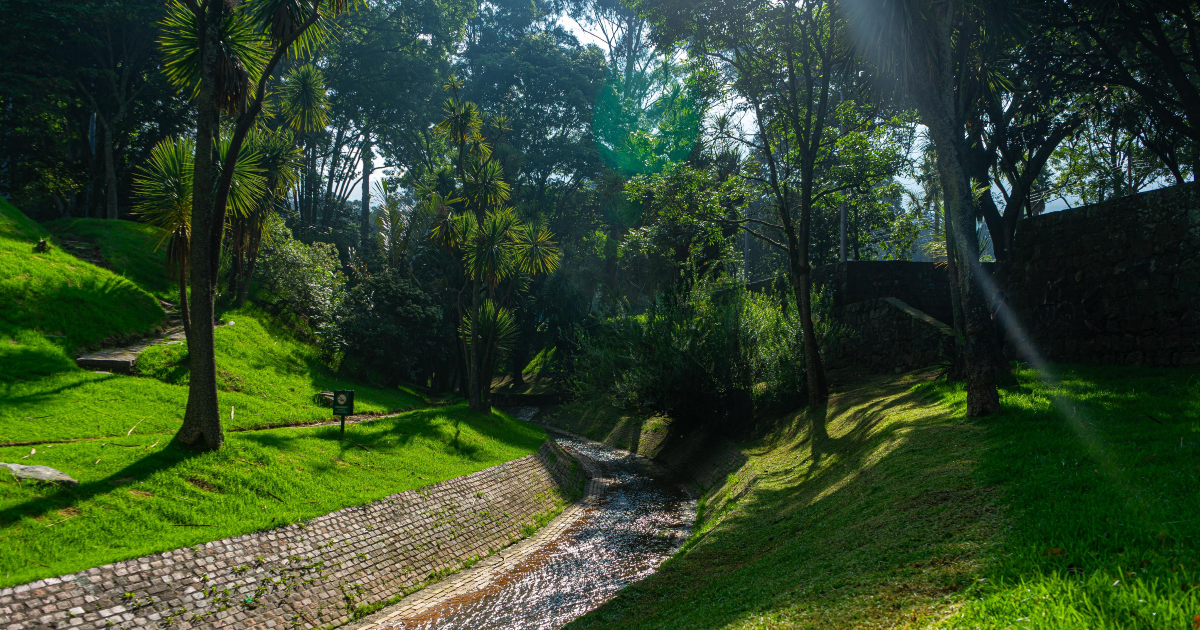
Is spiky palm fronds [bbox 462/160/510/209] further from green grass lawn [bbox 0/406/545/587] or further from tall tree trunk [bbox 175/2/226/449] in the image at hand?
tall tree trunk [bbox 175/2/226/449]

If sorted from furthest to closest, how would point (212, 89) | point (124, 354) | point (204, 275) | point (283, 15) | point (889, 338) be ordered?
point (889, 338)
point (124, 354)
point (283, 15)
point (212, 89)
point (204, 275)

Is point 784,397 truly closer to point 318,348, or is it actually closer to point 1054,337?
point 1054,337

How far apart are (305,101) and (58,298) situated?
384 inches

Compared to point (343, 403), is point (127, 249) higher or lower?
higher

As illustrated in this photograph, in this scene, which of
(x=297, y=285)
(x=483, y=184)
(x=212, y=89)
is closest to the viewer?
(x=212, y=89)

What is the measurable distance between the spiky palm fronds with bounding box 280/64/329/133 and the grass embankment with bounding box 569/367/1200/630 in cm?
1701

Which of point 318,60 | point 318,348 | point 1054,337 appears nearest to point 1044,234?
point 1054,337

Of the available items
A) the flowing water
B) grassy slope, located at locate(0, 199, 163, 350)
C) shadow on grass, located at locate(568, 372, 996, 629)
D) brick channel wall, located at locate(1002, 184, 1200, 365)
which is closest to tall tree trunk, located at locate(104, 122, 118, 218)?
grassy slope, located at locate(0, 199, 163, 350)

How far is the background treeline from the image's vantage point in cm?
1509

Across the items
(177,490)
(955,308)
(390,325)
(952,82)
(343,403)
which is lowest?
(177,490)

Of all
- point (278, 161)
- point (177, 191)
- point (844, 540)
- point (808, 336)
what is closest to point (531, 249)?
point (278, 161)

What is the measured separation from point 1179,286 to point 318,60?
49021mm

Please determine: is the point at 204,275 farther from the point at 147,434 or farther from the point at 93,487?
the point at 93,487

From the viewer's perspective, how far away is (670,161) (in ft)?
105
